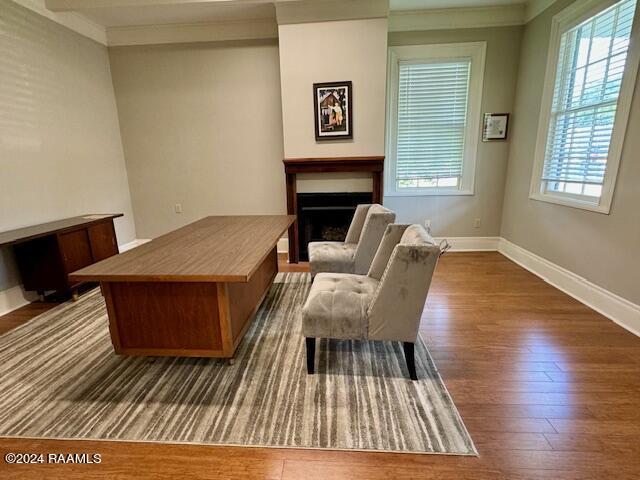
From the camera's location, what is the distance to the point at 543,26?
3.41 metres

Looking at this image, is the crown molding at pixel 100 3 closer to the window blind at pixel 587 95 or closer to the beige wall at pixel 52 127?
the beige wall at pixel 52 127

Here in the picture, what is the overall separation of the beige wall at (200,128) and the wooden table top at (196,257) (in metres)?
1.73

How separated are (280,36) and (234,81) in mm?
894

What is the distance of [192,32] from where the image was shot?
3988 mm

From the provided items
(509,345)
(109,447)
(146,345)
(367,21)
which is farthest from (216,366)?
(367,21)

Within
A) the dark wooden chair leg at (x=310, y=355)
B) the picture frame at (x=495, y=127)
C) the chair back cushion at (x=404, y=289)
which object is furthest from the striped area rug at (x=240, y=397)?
the picture frame at (x=495, y=127)

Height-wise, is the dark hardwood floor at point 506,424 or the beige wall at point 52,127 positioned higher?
the beige wall at point 52,127

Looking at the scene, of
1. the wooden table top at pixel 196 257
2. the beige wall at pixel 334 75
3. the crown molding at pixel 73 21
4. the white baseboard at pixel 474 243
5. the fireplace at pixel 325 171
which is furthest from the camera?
the white baseboard at pixel 474 243

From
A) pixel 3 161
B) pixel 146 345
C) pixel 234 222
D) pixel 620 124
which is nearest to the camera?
pixel 146 345

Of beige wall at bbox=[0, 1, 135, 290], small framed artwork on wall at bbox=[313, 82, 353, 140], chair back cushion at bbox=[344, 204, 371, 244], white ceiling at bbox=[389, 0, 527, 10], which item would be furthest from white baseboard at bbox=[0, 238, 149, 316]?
white ceiling at bbox=[389, 0, 527, 10]

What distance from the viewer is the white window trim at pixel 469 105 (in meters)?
3.89

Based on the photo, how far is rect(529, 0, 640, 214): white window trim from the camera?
239 centimetres

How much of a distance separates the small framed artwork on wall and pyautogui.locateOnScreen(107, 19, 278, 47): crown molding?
106 cm

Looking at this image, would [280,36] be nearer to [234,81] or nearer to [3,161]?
[234,81]
